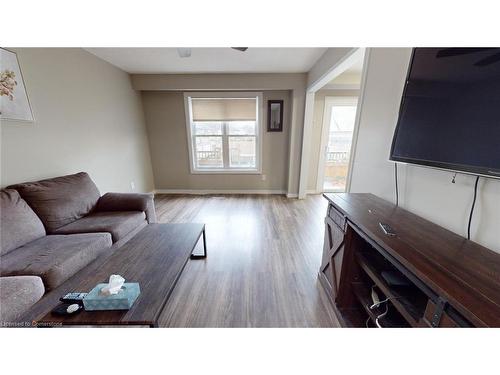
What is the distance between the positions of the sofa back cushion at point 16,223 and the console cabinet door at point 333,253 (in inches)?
93.7

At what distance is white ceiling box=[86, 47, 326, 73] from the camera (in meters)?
2.55

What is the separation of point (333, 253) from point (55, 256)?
199 centimetres

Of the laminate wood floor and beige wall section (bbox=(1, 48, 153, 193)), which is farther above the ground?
beige wall section (bbox=(1, 48, 153, 193))

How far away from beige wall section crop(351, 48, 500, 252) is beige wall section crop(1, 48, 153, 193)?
3116 mm

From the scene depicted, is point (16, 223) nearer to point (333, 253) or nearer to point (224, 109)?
point (333, 253)

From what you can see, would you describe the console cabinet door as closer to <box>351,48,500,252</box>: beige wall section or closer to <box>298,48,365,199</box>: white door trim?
<box>351,48,500,252</box>: beige wall section

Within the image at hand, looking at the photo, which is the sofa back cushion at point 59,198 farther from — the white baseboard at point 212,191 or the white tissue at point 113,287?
the white baseboard at point 212,191

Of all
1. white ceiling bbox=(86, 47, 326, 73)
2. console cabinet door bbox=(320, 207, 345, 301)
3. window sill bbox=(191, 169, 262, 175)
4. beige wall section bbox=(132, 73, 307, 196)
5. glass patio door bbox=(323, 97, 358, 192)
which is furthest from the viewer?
window sill bbox=(191, 169, 262, 175)

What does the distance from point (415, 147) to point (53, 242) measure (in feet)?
8.58

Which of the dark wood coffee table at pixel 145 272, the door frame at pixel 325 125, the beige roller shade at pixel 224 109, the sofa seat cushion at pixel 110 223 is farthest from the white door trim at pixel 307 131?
the sofa seat cushion at pixel 110 223

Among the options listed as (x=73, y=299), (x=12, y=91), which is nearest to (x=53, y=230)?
(x=73, y=299)

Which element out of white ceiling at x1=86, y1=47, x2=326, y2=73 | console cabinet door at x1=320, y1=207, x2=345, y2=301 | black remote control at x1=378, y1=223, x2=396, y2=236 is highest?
white ceiling at x1=86, y1=47, x2=326, y2=73

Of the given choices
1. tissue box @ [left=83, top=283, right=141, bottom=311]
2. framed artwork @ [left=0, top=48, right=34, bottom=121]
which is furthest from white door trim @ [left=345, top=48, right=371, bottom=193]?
framed artwork @ [left=0, top=48, right=34, bottom=121]
